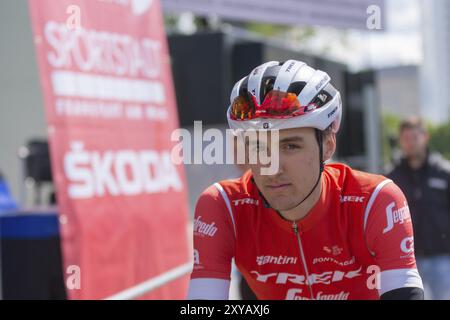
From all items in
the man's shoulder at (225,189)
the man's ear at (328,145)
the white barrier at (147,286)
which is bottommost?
the white barrier at (147,286)

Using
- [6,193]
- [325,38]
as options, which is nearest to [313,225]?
[6,193]

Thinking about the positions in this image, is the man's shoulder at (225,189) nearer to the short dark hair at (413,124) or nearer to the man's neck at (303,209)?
the man's neck at (303,209)

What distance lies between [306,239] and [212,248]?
14.6 inches

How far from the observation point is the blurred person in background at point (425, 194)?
6.22 m

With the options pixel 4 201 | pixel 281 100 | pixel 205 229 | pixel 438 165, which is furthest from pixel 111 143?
pixel 438 165

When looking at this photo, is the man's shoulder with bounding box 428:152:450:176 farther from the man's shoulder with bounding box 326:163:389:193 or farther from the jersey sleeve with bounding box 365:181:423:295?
the jersey sleeve with bounding box 365:181:423:295

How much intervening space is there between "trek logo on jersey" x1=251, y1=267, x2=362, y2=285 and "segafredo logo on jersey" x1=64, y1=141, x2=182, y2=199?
1895 millimetres

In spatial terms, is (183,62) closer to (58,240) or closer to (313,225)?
(58,240)

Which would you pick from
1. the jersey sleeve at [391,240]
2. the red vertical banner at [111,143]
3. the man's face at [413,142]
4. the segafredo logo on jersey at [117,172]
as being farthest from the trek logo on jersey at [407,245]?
the man's face at [413,142]

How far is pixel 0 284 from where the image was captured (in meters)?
5.12

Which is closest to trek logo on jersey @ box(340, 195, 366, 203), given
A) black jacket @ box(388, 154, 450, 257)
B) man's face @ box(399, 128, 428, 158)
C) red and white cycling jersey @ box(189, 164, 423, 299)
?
red and white cycling jersey @ box(189, 164, 423, 299)

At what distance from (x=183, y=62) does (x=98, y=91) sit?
190 inches

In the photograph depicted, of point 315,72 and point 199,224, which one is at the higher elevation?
point 315,72
